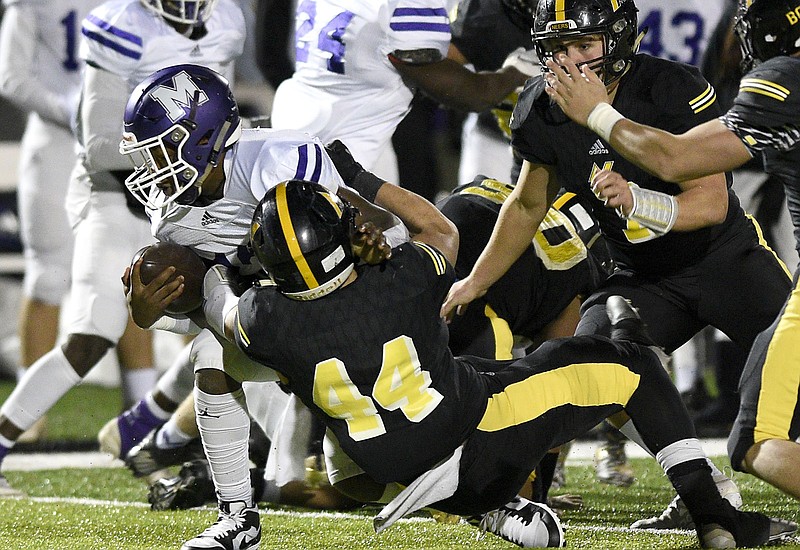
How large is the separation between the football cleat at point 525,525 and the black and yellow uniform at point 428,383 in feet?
0.38

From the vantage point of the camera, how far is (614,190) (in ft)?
9.14

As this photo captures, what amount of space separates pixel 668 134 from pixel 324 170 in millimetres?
798

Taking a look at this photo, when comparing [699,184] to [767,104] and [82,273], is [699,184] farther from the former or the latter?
[82,273]

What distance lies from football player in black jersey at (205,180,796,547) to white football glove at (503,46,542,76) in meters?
1.45

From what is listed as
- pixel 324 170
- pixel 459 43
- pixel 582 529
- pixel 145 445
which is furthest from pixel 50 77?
pixel 582 529

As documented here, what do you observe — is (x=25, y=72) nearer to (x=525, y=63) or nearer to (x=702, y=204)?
(x=525, y=63)

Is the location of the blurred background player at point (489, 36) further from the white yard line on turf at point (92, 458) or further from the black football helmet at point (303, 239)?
the black football helmet at point (303, 239)

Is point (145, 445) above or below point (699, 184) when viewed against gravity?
below

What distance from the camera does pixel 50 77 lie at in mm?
5625

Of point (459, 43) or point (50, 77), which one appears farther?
point (50, 77)

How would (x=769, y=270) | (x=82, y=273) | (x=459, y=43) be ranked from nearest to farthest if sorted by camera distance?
1. (x=769, y=270)
2. (x=82, y=273)
3. (x=459, y=43)

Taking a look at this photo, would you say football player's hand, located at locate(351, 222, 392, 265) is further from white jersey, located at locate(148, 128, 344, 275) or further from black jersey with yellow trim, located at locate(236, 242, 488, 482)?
white jersey, located at locate(148, 128, 344, 275)

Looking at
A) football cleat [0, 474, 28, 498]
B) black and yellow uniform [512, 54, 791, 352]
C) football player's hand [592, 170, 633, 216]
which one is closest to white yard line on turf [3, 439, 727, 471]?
football cleat [0, 474, 28, 498]

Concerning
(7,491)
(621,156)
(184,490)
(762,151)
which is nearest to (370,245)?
(621,156)
